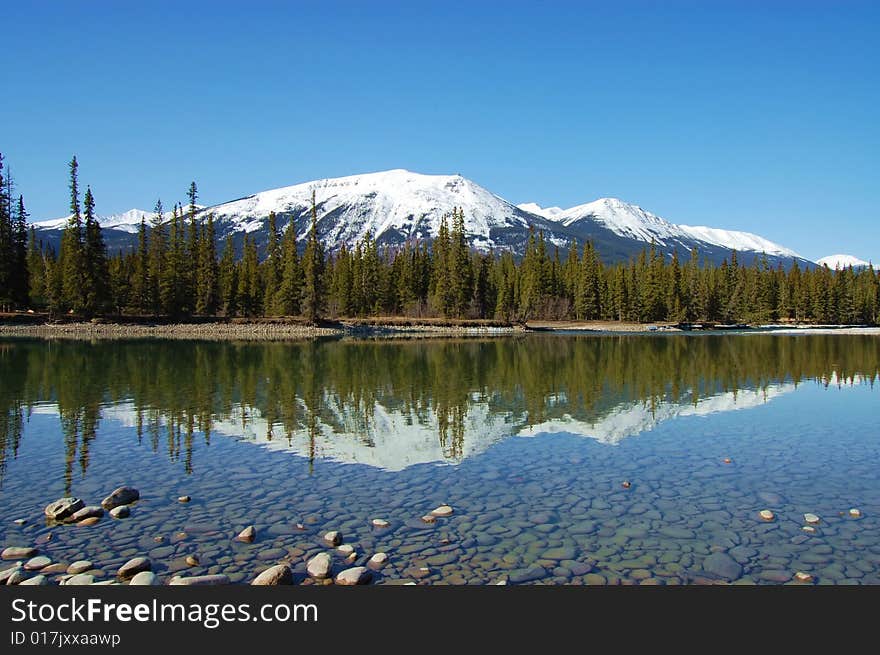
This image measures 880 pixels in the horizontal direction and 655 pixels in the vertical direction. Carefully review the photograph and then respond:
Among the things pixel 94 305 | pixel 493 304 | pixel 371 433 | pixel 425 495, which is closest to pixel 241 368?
pixel 371 433

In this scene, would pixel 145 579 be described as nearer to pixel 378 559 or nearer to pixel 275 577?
pixel 275 577

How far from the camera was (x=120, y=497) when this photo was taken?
1165cm

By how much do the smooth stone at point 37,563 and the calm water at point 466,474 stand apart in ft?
1.09

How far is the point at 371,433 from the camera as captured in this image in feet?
61.0

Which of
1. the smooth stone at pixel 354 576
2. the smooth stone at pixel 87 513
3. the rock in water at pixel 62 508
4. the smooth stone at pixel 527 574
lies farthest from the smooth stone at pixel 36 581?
the smooth stone at pixel 527 574

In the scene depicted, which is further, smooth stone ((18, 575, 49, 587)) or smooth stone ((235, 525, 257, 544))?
smooth stone ((235, 525, 257, 544))

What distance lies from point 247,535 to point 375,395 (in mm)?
16563

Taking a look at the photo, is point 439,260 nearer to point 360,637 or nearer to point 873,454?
point 873,454

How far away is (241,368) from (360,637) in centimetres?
3263

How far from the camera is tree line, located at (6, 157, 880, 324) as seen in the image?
8344 cm

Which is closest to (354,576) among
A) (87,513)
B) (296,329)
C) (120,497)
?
(87,513)

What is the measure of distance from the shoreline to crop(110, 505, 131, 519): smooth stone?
64.2 m

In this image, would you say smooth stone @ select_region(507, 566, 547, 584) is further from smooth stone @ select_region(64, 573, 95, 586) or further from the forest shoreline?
the forest shoreline

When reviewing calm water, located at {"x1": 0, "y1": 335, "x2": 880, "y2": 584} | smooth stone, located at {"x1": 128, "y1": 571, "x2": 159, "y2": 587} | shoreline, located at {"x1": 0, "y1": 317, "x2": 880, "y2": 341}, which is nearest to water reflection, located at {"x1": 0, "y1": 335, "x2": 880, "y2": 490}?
calm water, located at {"x1": 0, "y1": 335, "x2": 880, "y2": 584}
